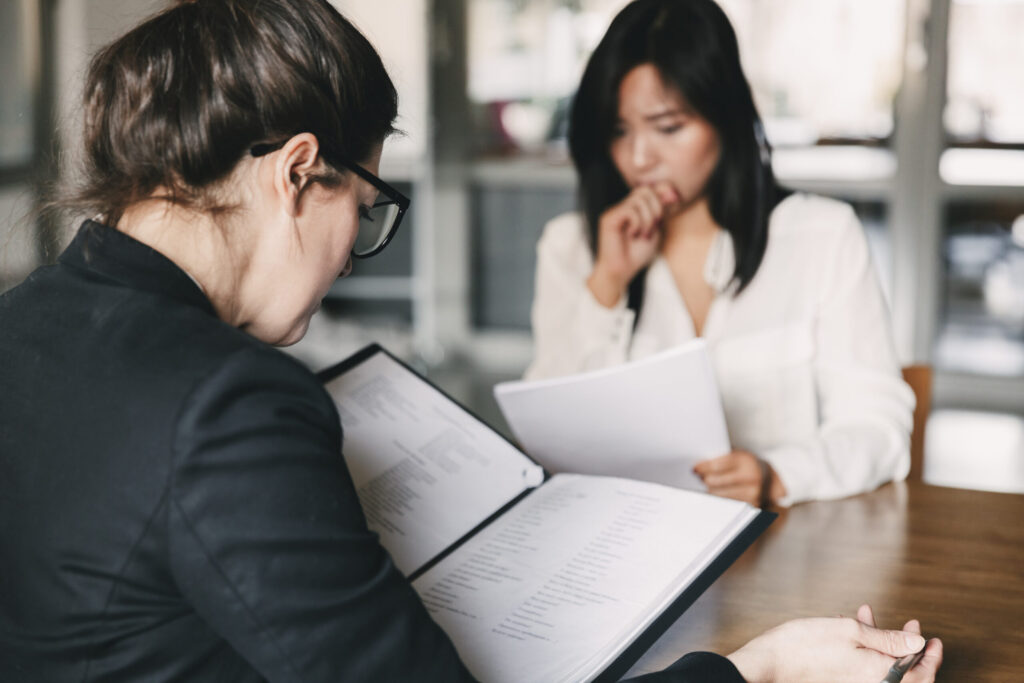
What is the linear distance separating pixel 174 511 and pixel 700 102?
4.26 ft

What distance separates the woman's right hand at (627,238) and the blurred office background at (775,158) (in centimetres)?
167

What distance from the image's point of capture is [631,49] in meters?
1.72

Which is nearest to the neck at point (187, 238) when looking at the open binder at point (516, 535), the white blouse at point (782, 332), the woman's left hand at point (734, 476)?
the open binder at point (516, 535)

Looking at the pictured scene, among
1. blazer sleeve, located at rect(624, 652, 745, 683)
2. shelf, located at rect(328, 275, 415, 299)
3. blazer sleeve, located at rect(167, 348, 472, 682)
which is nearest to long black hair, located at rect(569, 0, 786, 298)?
blazer sleeve, located at rect(624, 652, 745, 683)

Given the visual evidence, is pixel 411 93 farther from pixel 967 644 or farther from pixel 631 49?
pixel 967 644

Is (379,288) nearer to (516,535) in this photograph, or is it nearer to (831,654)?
(516,535)

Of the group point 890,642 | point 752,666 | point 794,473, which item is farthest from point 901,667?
point 794,473

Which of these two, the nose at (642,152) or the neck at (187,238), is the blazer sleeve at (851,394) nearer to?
the nose at (642,152)

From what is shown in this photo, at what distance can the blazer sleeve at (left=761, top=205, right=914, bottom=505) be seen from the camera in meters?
1.39

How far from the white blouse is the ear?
984 millimetres

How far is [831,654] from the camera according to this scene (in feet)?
2.79

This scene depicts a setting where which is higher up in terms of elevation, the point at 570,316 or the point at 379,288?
the point at 570,316

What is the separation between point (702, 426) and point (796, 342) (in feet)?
1.92

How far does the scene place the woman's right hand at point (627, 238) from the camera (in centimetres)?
181
